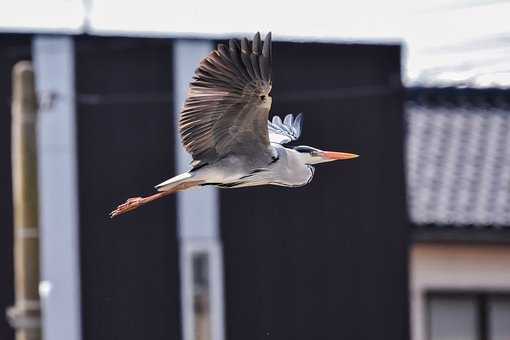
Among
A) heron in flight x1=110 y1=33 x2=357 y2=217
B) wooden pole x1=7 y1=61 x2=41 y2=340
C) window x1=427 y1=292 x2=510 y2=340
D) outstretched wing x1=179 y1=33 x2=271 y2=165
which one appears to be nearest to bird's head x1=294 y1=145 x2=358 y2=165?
heron in flight x1=110 y1=33 x2=357 y2=217

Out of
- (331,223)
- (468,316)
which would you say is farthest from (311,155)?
(468,316)

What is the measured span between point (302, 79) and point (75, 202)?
89.3 inches

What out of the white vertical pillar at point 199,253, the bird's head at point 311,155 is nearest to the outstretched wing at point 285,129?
the bird's head at point 311,155

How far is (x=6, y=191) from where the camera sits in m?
15.6

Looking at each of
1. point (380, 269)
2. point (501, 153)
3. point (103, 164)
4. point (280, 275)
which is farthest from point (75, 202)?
point (501, 153)

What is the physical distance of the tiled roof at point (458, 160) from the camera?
16.8 metres

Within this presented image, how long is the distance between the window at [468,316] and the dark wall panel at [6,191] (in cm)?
375

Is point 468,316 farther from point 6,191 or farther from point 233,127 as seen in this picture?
point 233,127

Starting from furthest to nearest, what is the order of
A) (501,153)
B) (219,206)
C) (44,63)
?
(501,153)
(219,206)
(44,63)

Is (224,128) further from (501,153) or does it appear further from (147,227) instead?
(501,153)

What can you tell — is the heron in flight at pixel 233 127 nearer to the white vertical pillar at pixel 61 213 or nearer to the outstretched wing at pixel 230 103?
the outstretched wing at pixel 230 103

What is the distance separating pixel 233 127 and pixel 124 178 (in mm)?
7158

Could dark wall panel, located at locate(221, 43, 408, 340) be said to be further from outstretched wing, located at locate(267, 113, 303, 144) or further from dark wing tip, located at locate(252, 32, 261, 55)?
dark wing tip, located at locate(252, 32, 261, 55)

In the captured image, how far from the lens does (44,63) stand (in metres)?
15.5
